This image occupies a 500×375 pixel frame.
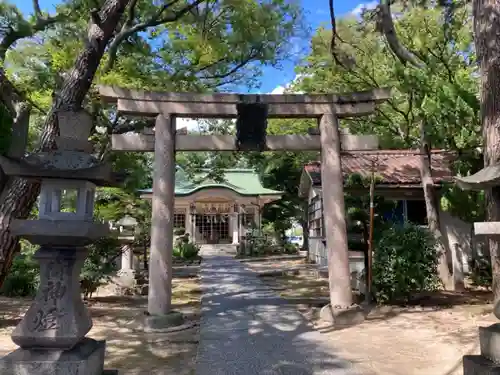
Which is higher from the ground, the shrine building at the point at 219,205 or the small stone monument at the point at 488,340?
the shrine building at the point at 219,205

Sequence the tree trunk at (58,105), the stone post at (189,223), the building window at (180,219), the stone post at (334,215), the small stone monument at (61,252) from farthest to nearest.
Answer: the building window at (180,219)
the stone post at (189,223)
the stone post at (334,215)
the tree trunk at (58,105)
the small stone monument at (61,252)

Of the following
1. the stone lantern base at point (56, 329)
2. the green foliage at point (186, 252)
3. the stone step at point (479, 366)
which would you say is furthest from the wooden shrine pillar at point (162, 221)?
the green foliage at point (186, 252)

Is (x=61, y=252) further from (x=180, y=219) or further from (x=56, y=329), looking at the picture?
(x=180, y=219)

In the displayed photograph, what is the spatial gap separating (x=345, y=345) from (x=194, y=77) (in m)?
8.47

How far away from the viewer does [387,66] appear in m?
11.4

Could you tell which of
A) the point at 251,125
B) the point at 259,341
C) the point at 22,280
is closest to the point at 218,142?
the point at 251,125

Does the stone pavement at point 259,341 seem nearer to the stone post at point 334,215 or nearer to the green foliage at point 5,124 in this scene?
the stone post at point 334,215

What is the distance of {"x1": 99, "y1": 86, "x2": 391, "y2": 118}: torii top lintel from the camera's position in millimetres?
7570

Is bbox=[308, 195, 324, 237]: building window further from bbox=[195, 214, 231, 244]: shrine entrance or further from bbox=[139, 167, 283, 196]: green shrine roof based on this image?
bbox=[195, 214, 231, 244]: shrine entrance

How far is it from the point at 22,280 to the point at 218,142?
7.15m

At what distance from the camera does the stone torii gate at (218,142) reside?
7477 mm

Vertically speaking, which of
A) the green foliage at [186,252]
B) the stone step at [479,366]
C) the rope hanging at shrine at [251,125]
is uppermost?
the rope hanging at shrine at [251,125]

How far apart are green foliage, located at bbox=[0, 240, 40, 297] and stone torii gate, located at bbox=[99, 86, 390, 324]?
5.32 meters

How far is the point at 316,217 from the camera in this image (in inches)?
733
